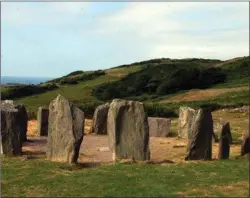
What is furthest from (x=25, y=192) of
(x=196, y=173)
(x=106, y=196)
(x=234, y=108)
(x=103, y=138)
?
(x=234, y=108)

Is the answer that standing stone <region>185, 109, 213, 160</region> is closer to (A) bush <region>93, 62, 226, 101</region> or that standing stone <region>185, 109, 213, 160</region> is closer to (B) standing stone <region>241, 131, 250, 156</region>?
(B) standing stone <region>241, 131, 250, 156</region>

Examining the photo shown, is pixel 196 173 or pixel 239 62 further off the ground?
pixel 239 62

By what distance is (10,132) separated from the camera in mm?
21297

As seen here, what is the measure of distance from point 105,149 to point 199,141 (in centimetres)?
567

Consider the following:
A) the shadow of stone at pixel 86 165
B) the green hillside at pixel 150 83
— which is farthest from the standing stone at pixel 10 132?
the green hillside at pixel 150 83

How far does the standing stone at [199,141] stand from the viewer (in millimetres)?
20141

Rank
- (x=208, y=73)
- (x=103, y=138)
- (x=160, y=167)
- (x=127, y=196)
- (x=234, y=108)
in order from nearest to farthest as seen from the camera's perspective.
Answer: (x=127, y=196)
(x=160, y=167)
(x=103, y=138)
(x=234, y=108)
(x=208, y=73)

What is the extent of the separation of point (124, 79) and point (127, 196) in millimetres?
85473

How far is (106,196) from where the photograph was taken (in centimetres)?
1373

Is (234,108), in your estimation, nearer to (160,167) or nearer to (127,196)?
(160,167)

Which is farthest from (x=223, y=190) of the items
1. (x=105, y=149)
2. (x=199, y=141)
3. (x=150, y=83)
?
(x=150, y=83)

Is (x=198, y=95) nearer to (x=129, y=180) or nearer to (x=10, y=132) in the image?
(x=10, y=132)

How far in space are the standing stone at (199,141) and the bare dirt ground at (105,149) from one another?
2.07 ft

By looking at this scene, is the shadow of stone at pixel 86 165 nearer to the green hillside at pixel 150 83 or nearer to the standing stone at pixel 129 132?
the standing stone at pixel 129 132
